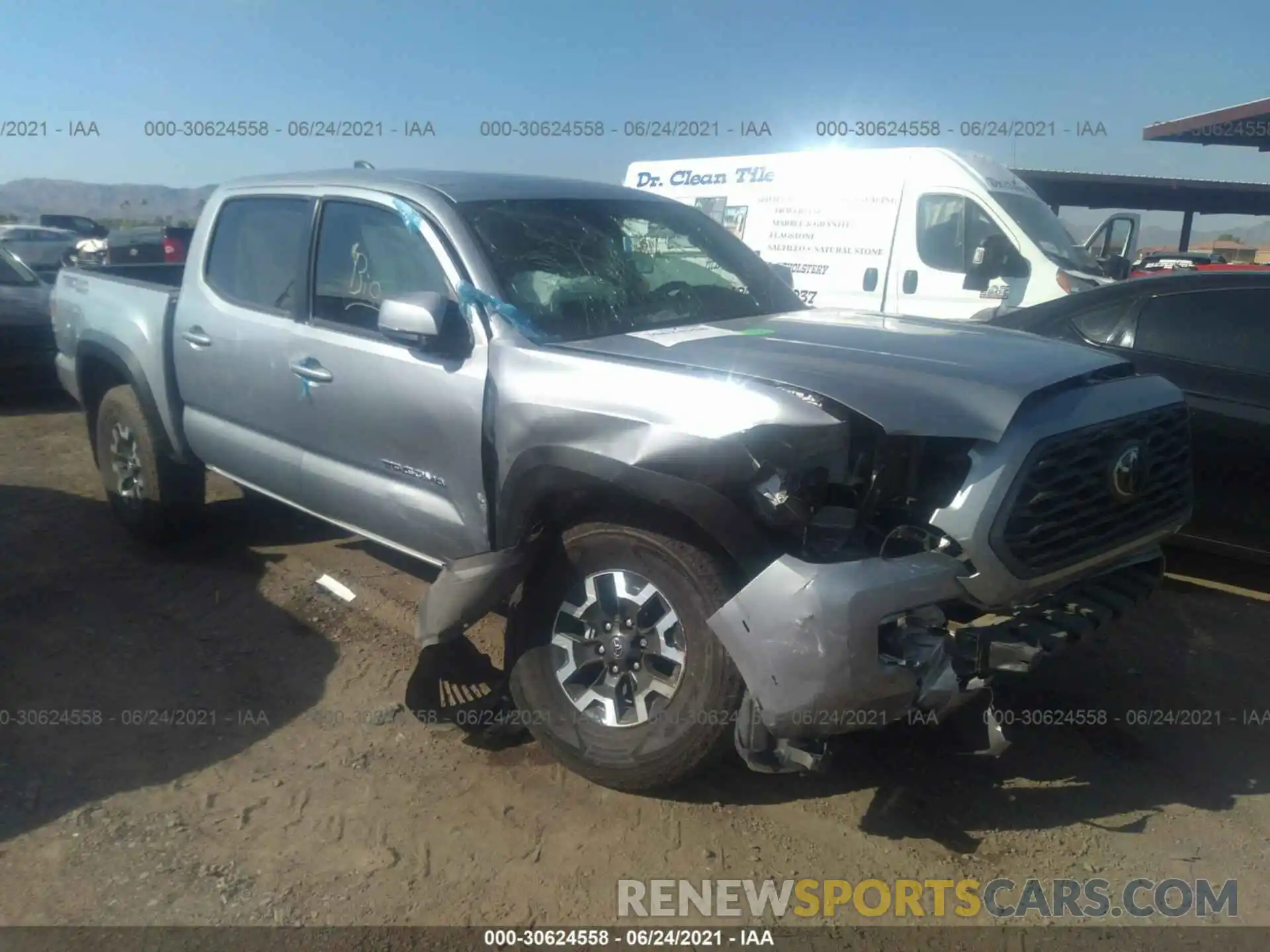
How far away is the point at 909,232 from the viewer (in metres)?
8.78

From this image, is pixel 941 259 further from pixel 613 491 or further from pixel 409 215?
pixel 613 491

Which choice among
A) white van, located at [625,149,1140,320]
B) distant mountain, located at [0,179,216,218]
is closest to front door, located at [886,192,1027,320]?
white van, located at [625,149,1140,320]

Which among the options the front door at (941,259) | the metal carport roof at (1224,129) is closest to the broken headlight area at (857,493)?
the front door at (941,259)

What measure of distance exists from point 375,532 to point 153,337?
193cm

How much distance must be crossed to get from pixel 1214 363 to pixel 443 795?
3.92 m

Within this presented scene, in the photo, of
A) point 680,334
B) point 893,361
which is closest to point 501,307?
point 680,334

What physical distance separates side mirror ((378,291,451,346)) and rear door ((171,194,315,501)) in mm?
937

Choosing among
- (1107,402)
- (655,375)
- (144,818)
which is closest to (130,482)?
(144,818)

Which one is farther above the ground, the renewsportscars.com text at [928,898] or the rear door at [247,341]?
the rear door at [247,341]

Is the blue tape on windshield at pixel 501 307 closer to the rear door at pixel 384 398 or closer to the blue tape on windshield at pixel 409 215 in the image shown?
the rear door at pixel 384 398

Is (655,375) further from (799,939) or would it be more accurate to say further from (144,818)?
(144,818)

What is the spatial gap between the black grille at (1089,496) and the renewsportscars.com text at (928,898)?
877 millimetres

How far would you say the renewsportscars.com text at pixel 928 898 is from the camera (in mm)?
2695

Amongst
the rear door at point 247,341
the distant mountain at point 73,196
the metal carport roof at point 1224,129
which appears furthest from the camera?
the distant mountain at point 73,196
